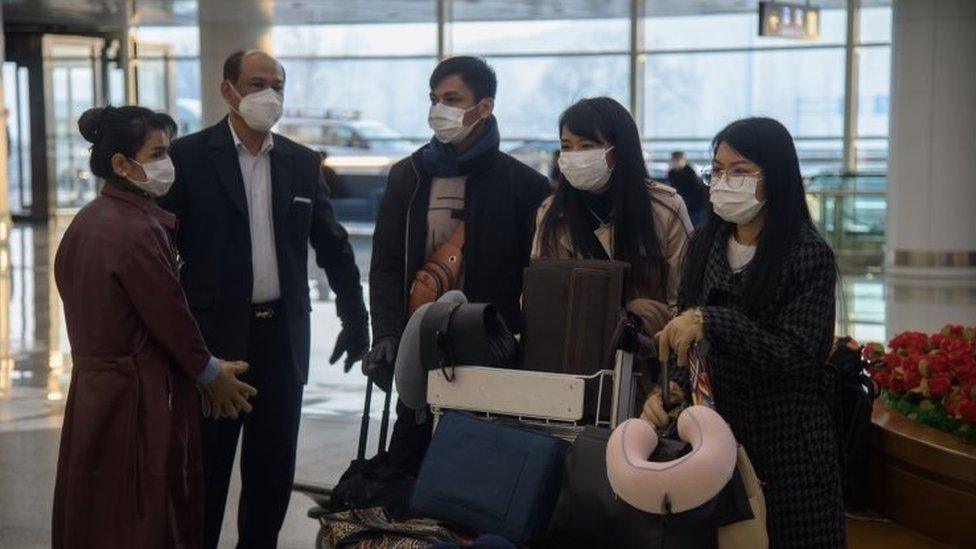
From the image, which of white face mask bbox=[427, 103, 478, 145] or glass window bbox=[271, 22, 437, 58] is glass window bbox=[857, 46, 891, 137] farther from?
white face mask bbox=[427, 103, 478, 145]

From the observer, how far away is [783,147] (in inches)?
120

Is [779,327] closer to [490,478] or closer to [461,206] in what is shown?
[490,478]

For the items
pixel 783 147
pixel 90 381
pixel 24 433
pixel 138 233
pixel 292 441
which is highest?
pixel 783 147

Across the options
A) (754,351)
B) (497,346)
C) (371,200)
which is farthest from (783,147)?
(371,200)

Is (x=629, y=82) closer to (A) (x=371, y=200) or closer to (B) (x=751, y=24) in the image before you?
(B) (x=751, y=24)

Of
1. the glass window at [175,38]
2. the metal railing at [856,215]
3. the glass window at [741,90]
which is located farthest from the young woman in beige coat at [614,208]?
the glass window at [175,38]

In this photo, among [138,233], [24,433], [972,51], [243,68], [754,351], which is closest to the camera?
[754,351]

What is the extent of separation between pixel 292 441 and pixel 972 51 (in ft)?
42.7

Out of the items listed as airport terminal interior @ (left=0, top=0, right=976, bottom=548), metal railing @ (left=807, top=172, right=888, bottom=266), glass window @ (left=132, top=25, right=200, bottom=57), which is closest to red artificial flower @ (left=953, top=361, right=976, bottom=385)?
airport terminal interior @ (left=0, top=0, right=976, bottom=548)

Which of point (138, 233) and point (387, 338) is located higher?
point (138, 233)

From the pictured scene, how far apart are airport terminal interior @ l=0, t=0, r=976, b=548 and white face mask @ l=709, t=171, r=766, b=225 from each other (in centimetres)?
399

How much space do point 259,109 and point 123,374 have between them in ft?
3.37

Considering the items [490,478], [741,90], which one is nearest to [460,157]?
[490,478]

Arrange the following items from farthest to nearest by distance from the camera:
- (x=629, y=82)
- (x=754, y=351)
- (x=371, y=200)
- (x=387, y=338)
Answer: (x=371, y=200) < (x=629, y=82) < (x=387, y=338) < (x=754, y=351)
